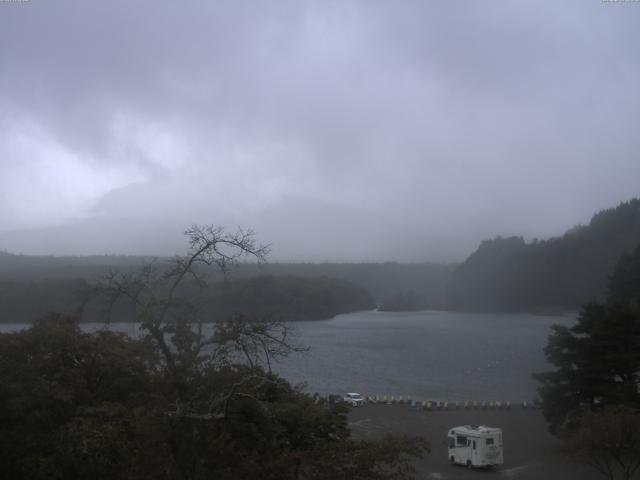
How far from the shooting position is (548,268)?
2817 inches

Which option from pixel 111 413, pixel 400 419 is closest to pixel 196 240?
pixel 111 413

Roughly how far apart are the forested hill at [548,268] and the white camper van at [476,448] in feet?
154

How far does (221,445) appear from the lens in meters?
5.38

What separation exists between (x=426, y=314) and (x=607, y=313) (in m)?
64.6

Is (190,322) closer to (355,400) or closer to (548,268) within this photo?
(355,400)

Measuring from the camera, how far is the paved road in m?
14.7

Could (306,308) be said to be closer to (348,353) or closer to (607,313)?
(348,353)

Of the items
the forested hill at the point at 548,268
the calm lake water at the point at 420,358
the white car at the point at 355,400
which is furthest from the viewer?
the forested hill at the point at 548,268

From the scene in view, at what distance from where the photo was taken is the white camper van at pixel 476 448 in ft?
49.0

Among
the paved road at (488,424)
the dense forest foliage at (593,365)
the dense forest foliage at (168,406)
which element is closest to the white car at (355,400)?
the paved road at (488,424)

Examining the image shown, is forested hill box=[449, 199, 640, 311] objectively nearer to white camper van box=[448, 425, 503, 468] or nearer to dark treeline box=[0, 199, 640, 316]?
dark treeline box=[0, 199, 640, 316]

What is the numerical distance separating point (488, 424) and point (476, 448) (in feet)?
21.8

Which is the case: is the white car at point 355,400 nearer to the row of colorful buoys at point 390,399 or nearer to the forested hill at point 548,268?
the row of colorful buoys at point 390,399

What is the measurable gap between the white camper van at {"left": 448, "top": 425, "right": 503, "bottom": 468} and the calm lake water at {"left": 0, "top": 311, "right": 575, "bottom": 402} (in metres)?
4.07
